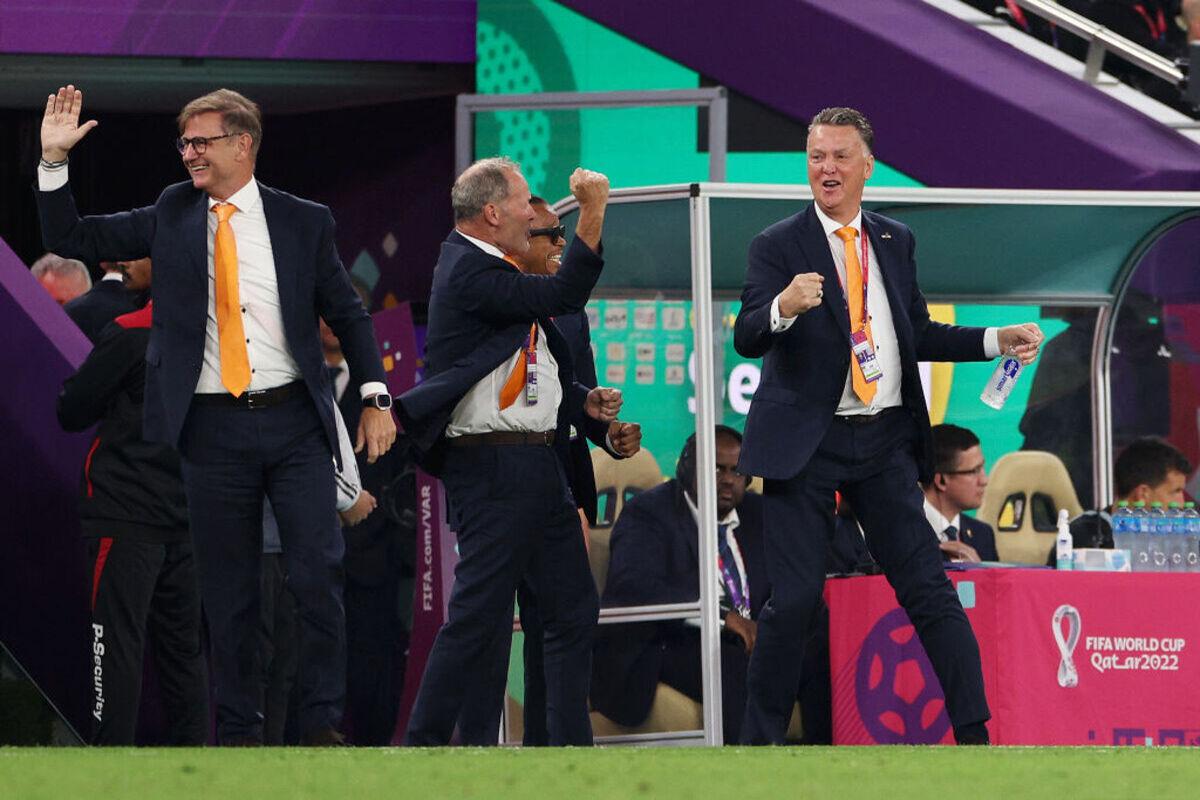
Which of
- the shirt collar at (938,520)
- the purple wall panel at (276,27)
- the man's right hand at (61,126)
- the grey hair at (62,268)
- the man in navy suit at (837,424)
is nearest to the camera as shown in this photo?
the man's right hand at (61,126)

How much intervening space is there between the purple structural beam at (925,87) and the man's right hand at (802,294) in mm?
4995

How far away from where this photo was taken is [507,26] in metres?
12.0

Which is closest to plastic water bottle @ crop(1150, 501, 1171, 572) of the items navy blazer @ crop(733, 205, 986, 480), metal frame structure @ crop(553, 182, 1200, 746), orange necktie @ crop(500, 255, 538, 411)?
metal frame structure @ crop(553, 182, 1200, 746)

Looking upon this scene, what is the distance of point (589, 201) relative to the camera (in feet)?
20.5

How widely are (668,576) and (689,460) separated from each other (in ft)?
1.43

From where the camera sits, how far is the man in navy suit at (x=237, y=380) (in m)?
6.05

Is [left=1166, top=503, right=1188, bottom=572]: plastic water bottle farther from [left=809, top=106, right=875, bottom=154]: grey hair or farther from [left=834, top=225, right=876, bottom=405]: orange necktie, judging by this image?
[left=809, top=106, right=875, bottom=154]: grey hair

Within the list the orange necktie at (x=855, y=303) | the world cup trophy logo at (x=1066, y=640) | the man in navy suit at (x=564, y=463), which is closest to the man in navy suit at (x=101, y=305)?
the man in navy suit at (x=564, y=463)

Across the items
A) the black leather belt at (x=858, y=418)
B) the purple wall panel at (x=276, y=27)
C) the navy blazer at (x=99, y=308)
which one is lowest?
the black leather belt at (x=858, y=418)

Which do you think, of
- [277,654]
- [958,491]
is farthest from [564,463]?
[958,491]

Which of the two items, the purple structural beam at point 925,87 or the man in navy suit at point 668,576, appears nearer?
the man in navy suit at point 668,576

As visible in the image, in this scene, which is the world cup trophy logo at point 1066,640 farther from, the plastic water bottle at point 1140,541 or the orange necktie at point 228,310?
the orange necktie at point 228,310

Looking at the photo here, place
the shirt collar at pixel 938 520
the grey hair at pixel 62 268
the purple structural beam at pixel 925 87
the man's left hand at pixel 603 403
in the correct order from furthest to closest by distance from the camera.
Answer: the purple structural beam at pixel 925 87
the grey hair at pixel 62 268
the shirt collar at pixel 938 520
the man's left hand at pixel 603 403

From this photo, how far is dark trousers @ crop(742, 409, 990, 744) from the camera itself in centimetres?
644
